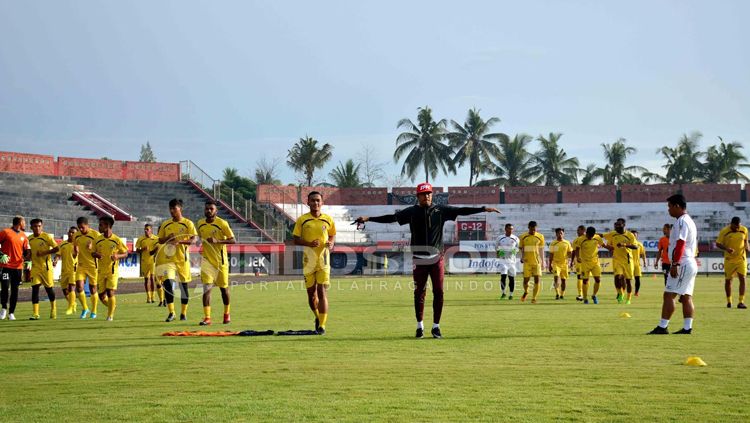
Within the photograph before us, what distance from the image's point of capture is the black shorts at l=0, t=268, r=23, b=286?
1778 centimetres

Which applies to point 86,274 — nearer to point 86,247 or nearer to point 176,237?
point 86,247

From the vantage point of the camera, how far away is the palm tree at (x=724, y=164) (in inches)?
3423

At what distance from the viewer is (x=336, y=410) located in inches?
278

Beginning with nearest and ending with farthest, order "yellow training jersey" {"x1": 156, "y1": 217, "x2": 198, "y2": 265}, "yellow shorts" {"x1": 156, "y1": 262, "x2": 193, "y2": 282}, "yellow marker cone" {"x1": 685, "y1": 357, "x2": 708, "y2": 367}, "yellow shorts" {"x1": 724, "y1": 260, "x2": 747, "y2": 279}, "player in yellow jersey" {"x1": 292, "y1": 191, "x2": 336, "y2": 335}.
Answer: "yellow marker cone" {"x1": 685, "y1": 357, "x2": 708, "y2": 367} → "player in yellow jersey" {"x1": 292, "y1": 191, "x2": 336, "y2": 335} → "yellow training jersey" {"x1": 156, "y1": 217, "x2": 198, "y2": 265} → "yellow shorts" {"x1": 156, "y1": 262, "x2": 193, "y2": 282} → "yellow shorts" {"x1": 724, "y1": 260, "x2": 747, "y2": 279}

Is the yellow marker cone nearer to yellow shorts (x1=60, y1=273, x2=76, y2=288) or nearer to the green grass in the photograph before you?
the green grass

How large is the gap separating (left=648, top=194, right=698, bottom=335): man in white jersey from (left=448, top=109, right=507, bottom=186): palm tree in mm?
75663

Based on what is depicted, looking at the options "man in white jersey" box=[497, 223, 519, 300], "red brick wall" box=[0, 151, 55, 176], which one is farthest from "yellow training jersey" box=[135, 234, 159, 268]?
"red brick wall" box=[0, 151, 55, 176]

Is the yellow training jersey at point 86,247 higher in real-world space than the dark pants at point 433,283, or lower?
higher

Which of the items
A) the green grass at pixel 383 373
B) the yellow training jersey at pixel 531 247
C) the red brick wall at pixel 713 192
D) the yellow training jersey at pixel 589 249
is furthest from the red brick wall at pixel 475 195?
the green grass at pixel 383 373

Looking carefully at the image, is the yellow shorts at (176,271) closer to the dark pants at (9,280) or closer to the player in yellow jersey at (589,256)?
the dark pants at (9,280)

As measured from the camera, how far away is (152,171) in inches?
2603

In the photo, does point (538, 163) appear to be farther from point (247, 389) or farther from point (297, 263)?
point (247, 389)

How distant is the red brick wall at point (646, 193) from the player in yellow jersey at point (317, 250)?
212 ft

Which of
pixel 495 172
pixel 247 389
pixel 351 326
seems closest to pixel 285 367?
pixel 247 389
